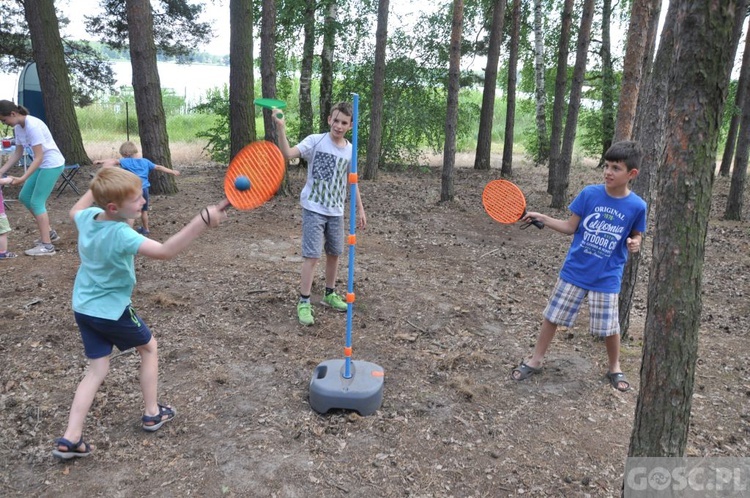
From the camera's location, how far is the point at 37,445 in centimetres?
326

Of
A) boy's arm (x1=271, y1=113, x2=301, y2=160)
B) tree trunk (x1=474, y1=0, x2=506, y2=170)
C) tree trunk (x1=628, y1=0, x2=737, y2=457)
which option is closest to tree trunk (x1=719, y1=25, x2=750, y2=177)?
tree trunk (x1=474, y1=0, x2=506, y2=170)

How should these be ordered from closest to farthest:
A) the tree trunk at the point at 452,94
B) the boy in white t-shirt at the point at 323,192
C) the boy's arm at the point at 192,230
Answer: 1. the boy's arm at the point at 192,230
2. the boy in white t-shirt at the point at 323,192
3. the tree trunk at the point at 452,94

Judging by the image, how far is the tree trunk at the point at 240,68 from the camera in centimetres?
1061

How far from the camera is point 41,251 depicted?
265 inches

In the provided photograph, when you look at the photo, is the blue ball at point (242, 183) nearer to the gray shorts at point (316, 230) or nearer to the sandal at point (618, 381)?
the gray shorts at point (316, 230)

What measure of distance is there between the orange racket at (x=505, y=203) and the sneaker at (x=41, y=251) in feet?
17.9

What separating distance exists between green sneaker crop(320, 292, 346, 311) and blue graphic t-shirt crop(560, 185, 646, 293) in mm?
2251

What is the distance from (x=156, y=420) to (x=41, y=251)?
14.5ft

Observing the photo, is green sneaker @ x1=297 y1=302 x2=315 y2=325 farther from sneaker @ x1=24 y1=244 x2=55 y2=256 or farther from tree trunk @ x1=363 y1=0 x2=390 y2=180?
tree trunk @ x1=363 y1=0 x2=390 y2=180

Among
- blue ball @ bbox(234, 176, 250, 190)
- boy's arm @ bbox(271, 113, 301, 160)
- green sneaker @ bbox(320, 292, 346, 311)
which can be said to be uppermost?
boy's arm @ bbox(271, 113, 301, 160)

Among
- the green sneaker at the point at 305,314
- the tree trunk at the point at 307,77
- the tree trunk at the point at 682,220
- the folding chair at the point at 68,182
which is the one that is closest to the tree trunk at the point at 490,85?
the tree trunk at the point at 307,77

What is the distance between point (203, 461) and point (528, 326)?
11.5 feet

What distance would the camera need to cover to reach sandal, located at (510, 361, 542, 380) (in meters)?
4.34

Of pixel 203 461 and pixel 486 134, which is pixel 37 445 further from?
pixel 486 134
